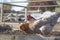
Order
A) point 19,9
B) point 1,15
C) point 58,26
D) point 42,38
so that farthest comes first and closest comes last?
point 19,9, point 1,15, point 58,26, point 42,38

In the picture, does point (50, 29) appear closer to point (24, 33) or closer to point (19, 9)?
point (24, 33)

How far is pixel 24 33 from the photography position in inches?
98.6

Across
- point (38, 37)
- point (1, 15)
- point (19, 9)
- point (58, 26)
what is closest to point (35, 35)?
point (38, 37)

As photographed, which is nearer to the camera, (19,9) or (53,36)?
(53,36)

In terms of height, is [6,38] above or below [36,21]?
below

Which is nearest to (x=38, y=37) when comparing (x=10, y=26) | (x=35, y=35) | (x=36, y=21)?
(x=35, y=35)

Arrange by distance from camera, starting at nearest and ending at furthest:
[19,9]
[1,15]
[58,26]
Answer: [58,26]
[1,15]
[19,9]

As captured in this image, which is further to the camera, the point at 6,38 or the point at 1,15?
the point at 1,15

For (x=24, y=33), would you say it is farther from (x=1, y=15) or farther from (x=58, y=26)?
(x=1, y=15)

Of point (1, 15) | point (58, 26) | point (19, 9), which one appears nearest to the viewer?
point (58, 26)

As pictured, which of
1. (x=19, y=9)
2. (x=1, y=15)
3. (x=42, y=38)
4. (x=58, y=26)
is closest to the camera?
(x=42, y=38)

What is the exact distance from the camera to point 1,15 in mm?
3176

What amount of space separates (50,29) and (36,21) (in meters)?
0.19

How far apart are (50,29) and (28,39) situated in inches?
11.2
